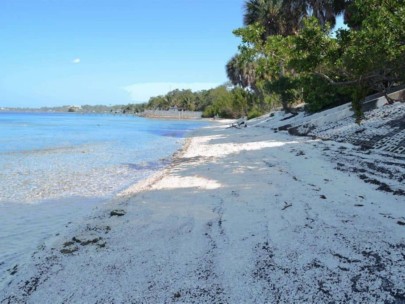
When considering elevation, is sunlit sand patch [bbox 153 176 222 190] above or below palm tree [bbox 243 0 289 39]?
below

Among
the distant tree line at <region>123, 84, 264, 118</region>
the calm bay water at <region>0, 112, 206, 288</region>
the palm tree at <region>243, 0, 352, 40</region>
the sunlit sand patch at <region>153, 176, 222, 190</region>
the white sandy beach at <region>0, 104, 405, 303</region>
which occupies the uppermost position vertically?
the palm tree at <region>243, 0, 352, 40</region>

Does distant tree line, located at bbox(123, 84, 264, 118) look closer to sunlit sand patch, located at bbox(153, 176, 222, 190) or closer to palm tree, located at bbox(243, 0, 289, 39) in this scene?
palm tree, located at bbox(243, 0, 289, 39)

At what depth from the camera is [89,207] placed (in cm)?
802

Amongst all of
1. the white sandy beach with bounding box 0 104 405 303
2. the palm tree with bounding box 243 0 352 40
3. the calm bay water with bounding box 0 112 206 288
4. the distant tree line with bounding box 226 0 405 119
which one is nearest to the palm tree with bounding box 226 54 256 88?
the palm tree with bounding box 243 0 352 40

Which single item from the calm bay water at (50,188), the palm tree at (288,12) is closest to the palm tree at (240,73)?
the palm tree at (288,12)

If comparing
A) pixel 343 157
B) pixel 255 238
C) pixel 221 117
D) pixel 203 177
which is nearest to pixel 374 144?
pixel 343 157

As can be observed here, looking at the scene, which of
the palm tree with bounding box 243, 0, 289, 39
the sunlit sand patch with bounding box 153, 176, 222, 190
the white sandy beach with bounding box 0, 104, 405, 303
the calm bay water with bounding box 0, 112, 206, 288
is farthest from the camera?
the palm tree with bounding box 243, 0, 289, 39

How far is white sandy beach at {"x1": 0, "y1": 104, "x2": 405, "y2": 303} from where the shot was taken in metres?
3.76

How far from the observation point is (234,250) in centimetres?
481

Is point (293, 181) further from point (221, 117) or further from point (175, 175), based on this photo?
point (221, 117)

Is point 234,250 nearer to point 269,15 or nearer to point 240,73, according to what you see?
point 269,15

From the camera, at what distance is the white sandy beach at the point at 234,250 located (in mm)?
3760

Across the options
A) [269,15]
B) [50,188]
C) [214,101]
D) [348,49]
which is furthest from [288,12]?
[214,101]

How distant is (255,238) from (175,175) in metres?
6.28
